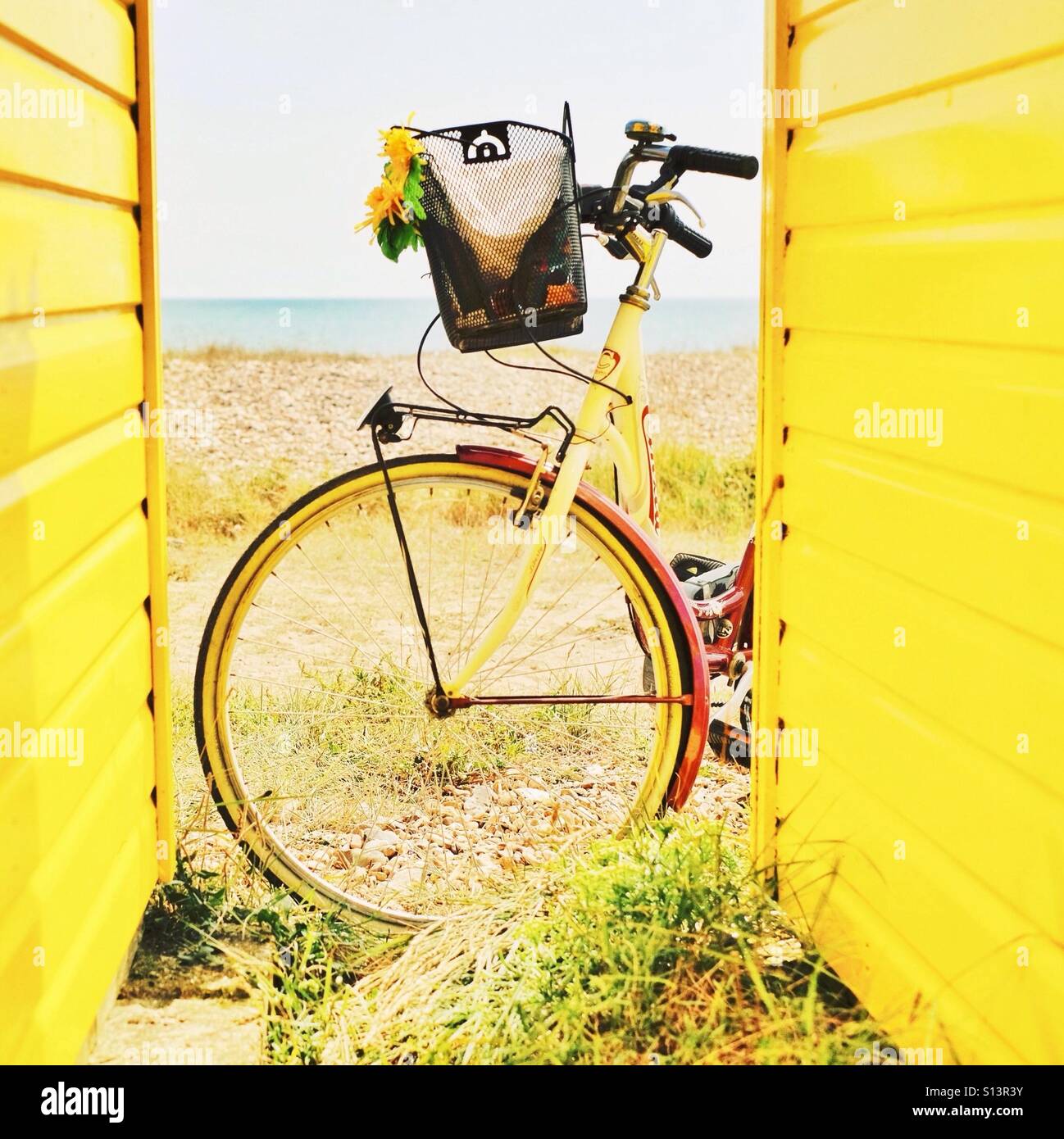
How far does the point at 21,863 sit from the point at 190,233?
46.5 meters

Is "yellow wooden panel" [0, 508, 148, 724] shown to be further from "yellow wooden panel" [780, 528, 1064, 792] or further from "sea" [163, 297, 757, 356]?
"sea" [163, 297, 757, 356]

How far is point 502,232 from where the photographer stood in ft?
8.95

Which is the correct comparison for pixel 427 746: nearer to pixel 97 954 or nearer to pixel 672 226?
pixel 97 954

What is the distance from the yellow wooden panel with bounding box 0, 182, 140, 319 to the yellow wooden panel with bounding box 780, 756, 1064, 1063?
158 centimetres

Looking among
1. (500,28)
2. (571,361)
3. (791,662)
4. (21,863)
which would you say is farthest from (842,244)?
(500,28)

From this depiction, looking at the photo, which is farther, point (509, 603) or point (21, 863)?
point (509, 603)

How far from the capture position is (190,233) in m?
45.4

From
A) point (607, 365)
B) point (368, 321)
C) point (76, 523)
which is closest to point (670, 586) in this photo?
point (607, 365)

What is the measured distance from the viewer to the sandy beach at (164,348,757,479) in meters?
13.2

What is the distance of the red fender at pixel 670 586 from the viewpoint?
292 centimetres

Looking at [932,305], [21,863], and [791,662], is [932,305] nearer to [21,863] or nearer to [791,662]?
[791,662]

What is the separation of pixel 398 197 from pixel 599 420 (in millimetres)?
661

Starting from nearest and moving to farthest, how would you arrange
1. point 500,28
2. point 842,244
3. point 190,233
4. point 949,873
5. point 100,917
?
point 949,873
point 100,917
point 842,244
point 500,28
point 190,233

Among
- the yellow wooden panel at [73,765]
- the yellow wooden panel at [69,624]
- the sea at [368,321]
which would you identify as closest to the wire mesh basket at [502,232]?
the yellow wooden panel at [69,624]
